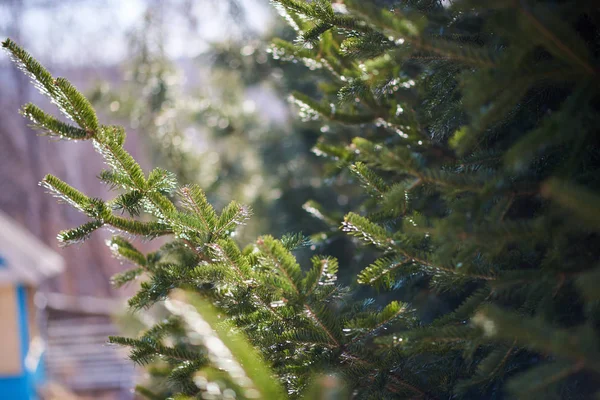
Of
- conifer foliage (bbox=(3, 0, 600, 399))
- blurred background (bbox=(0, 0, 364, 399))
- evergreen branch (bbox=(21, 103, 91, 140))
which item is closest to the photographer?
conifer foliage (bbox=(3, 0, 600, 399))

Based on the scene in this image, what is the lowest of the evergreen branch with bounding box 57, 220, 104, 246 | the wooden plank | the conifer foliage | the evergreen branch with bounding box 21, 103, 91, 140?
the conifer foliage

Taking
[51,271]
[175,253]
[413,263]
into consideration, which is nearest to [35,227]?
[51,271]

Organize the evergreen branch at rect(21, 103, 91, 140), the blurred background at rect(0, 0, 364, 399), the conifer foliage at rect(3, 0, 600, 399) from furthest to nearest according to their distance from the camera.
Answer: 1. the blurred background at rect(0, 0, 364, 399)
2. the evergreen branch at rect(21, 103, 91, 140)
3. the conifer foliage at rect(3, 0, 600, 399)

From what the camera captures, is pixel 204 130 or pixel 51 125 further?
pixel 204 130

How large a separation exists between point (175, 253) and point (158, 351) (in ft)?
0.87

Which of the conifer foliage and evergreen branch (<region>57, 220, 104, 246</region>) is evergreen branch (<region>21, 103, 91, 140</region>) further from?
evergreen branch (<region>57, 220, 104, 246</region>)

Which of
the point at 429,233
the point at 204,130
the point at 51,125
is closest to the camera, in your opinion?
the point at 429,233

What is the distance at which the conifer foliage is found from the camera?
76cm

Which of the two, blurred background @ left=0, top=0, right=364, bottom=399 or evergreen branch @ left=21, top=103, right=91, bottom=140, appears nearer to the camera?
evergreen branch @ left=21, top=103, right=91, bottom=140

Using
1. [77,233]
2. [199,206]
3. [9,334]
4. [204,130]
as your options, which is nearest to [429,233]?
[199,206]

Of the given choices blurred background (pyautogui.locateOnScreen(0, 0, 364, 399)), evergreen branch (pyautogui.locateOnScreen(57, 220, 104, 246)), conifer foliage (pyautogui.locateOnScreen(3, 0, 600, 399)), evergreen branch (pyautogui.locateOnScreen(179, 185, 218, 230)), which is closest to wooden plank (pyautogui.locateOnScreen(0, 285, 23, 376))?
blurred background (pyautogui.locateOnScreen(0, 0, 364, 399))

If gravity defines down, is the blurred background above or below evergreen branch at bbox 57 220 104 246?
above

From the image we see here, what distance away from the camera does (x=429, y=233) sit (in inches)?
34.9

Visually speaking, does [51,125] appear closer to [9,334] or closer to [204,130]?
[204,130]
